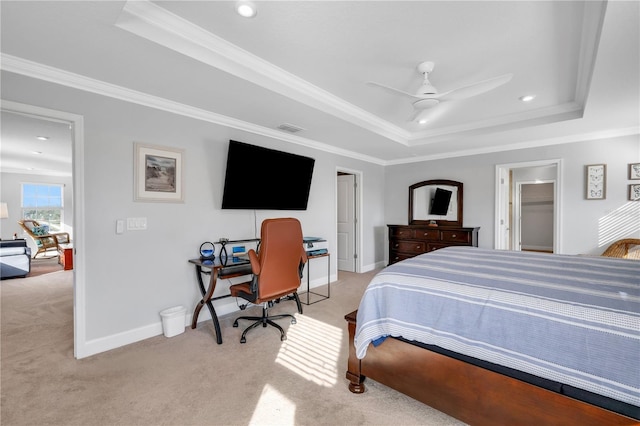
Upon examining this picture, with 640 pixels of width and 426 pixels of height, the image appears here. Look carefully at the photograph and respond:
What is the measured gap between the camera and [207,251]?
3.32 m

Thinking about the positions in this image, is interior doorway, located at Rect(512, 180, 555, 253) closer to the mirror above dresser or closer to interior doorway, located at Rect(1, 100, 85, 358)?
the mirror above dresser

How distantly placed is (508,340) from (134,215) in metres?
3.18

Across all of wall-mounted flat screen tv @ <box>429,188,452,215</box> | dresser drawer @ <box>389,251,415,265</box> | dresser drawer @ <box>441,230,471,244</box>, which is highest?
wall-mounted flat screen tv @ <box>429,188,452,215</box>

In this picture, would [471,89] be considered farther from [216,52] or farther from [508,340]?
[216,52]

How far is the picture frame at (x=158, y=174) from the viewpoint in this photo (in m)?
2.88

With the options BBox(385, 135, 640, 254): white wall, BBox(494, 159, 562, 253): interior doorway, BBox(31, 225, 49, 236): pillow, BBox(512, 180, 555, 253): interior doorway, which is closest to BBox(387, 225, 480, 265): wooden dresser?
BBox(385, 135, 640, 254): white wall

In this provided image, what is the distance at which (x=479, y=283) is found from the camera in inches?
69.0

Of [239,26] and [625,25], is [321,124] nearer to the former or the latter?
[239,26]

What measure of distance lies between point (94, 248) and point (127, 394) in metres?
1.31

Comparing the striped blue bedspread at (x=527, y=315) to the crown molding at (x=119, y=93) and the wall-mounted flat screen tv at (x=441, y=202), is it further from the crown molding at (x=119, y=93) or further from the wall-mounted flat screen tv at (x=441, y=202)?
the wall-mounted flat screen tv at (x=441, y=202)

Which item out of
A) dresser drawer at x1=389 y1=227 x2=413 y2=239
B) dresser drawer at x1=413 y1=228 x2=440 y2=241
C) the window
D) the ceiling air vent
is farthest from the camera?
the window

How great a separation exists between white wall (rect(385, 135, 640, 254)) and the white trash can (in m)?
4.92

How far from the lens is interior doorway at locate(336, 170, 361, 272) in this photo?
19.3 ft

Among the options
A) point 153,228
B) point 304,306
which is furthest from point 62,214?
point 304,306
